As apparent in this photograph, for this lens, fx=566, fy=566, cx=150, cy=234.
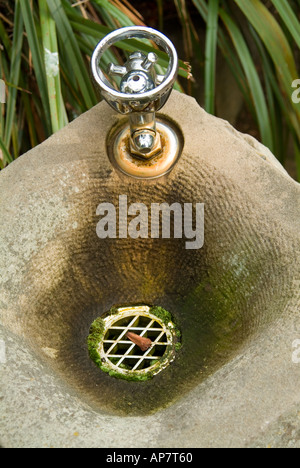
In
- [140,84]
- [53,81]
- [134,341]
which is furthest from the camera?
[53,81]

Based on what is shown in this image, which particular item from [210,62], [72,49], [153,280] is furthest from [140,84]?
[210,62]

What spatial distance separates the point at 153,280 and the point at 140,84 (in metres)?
0.33

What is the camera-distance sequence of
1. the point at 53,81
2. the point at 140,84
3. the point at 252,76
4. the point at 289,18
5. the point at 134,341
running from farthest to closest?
1. the point at 252,76
2. the point at 289,18
3. the point at 53,81
4. the point at 134,341
5. the point at 140,84

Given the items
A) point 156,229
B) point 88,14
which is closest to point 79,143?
point 156,229

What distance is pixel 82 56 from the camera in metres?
1.21

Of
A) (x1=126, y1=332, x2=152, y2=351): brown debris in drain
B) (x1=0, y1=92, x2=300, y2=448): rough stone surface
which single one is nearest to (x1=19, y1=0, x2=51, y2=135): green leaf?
(x1=0, y1=92, x2=300, y2=448): rough stone surface

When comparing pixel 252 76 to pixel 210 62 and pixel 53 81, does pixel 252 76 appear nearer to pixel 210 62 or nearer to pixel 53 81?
pixel 210 62

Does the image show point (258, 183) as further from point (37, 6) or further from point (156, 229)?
point (37, 6)

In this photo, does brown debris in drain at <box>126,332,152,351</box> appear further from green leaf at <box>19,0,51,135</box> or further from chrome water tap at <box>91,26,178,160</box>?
green leaf at <box>19,0,51,135</box>

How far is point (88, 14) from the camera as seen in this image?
130cm

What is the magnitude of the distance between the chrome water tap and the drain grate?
0.93ft

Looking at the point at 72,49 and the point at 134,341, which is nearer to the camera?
the point at 134,341
